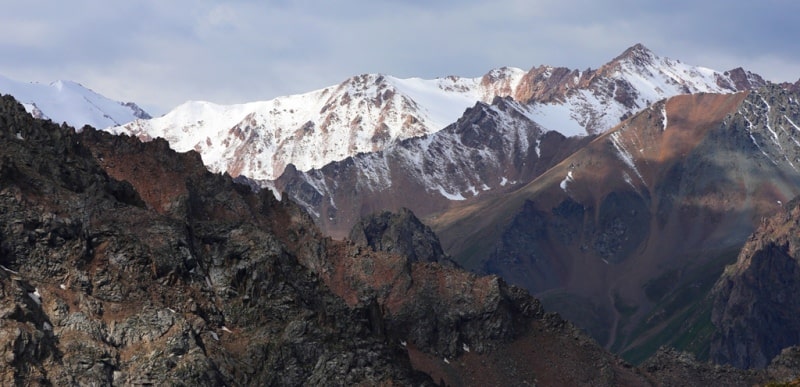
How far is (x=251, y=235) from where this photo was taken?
634 feet

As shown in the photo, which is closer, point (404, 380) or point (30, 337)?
point (30, 337)

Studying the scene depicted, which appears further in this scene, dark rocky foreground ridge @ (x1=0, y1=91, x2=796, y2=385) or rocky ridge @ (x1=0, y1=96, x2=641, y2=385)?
rocky ridge @ (x1=0, y1=96, x2=641, y2=385)

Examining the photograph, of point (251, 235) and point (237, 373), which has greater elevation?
point (251, 235)

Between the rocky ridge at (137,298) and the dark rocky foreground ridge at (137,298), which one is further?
the rocky ridge at (137,298)

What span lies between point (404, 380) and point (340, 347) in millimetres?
9626

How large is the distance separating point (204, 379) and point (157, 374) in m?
5.41

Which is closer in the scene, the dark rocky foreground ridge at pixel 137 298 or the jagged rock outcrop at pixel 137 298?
the dark rocky foreground ridge at pixel 137 298

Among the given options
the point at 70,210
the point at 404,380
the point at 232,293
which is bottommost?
the point at 404,380

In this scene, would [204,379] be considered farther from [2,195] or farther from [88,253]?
[2,195]

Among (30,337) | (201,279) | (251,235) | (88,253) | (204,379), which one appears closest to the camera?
(30,337)

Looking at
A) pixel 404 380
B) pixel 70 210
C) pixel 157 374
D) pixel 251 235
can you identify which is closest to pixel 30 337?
pixel 157 374

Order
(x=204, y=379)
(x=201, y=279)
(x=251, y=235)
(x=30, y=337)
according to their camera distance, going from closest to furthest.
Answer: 1. (x=30, y=337)
2. (x=204, y=379)
3. (x=201, y=279)
4. (x=251, y=235)

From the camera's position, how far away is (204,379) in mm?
141875

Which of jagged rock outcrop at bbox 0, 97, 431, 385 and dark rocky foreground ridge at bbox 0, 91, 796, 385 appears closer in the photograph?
dark rocky foreground ridge at bbox 0, 91, 796, 385
